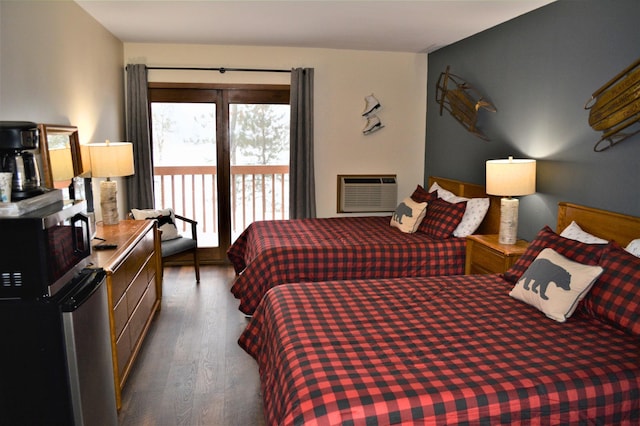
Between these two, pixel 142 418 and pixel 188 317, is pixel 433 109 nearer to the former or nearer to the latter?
pixel 188 317

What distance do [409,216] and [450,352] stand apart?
2.51 m

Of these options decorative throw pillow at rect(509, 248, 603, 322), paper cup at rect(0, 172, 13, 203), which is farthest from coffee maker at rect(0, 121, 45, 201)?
decorative throw pillow at rect(509, 248, 603, 322)

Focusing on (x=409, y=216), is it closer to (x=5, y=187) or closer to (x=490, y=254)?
(x=490, y=254)

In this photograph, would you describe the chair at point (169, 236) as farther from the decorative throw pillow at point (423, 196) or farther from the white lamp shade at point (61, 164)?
the decorative throw pillow at point (423, 196)

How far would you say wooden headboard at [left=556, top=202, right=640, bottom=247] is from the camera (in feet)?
9.64

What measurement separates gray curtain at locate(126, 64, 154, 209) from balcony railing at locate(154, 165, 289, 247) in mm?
275

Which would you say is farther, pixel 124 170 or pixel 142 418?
pixel 124 170

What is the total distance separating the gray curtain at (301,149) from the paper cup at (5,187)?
3721 mm

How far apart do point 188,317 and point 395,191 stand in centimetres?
288

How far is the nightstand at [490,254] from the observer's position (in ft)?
11.5

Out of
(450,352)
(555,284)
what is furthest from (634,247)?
(450,352)

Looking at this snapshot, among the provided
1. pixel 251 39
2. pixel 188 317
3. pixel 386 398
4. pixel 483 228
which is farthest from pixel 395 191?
pixel 386 398

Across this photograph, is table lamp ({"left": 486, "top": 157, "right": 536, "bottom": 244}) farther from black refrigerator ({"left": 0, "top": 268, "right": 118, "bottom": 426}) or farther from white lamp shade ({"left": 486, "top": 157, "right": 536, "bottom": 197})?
black refrigerator ({"left": 0, "top": 268, "right": 118, "bottom": 426})

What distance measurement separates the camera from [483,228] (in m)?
4.52
